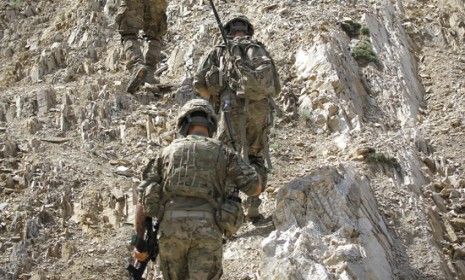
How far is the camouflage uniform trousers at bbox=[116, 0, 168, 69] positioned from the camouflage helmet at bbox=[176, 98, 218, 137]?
6.78m

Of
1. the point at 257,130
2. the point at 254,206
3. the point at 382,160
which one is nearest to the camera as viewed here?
the point at 254,206

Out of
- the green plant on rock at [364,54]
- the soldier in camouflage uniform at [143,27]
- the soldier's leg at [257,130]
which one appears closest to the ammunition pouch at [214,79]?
the soldier's leg at [257,130]

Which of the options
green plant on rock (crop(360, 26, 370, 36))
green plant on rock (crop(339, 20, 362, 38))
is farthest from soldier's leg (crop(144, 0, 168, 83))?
green plant on rock (crop(360, 26, 370, 36))

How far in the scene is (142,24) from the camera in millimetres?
13211

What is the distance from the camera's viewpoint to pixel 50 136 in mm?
11016

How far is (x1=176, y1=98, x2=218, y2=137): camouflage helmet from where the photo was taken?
627cm

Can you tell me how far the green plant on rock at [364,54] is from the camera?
13.1 m

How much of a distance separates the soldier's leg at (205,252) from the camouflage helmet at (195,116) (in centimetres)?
82

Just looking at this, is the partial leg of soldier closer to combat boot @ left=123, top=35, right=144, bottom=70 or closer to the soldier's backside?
the soldier's backside

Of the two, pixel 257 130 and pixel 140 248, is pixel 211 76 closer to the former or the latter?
pixel 257 130

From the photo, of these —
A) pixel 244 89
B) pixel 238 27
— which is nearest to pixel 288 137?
pixel 238 27

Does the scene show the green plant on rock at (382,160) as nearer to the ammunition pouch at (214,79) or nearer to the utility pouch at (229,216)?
the ammunition pouch at (214,79)

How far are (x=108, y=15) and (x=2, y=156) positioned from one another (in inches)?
253

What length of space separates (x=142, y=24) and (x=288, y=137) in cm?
374
